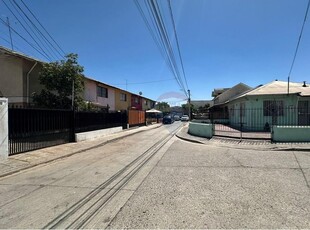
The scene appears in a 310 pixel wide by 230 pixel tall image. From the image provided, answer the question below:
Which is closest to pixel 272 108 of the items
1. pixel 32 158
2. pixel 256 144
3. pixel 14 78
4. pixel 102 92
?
pixel 256 144

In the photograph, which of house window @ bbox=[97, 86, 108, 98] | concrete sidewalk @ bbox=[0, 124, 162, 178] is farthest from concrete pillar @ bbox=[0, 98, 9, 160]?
house window @ bbox=[97, 86, 108, 98]

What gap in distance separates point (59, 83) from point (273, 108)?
16.5 metres

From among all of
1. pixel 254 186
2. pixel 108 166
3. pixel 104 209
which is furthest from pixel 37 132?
pixel 254 186

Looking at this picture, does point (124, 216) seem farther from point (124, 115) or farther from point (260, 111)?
point (124, 115)

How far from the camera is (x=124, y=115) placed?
2750 cm

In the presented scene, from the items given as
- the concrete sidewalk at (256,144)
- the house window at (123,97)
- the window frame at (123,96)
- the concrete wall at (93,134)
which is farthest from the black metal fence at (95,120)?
the house window at (123,97)

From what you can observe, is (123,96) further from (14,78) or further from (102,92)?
(14,78)

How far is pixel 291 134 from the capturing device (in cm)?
1410

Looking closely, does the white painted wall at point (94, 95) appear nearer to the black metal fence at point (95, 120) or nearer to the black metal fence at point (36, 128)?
the black metal fence at point (95, 120)

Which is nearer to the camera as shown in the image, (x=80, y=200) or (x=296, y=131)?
(x=80, y=200)

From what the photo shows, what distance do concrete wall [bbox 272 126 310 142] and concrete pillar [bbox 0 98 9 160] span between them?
527 inches

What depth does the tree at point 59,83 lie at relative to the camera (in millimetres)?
17219

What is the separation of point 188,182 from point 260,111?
53.6 feet

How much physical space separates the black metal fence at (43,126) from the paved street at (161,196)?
243 centimetres
